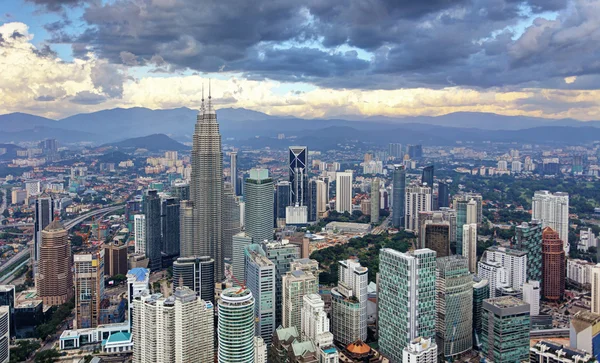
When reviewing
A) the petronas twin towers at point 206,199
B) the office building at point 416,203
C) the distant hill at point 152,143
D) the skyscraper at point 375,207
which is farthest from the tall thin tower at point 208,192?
→ the distant hill at point 152,143

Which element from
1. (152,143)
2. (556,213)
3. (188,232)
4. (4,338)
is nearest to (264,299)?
(4,338)

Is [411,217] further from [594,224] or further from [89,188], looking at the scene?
[89,188]

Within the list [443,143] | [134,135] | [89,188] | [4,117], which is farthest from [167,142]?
[443,143]

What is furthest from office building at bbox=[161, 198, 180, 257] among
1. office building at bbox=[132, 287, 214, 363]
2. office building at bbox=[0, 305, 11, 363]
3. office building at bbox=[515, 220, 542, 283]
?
office building at bbox=[515, 220, 542, 283]

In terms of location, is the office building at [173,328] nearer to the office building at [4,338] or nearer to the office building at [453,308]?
the office building at [4,338]

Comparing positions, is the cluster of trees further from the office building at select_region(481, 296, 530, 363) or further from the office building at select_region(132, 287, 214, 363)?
the office building at select_region(132, 287, 214, 363)

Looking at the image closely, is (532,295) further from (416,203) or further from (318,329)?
(416,203)
